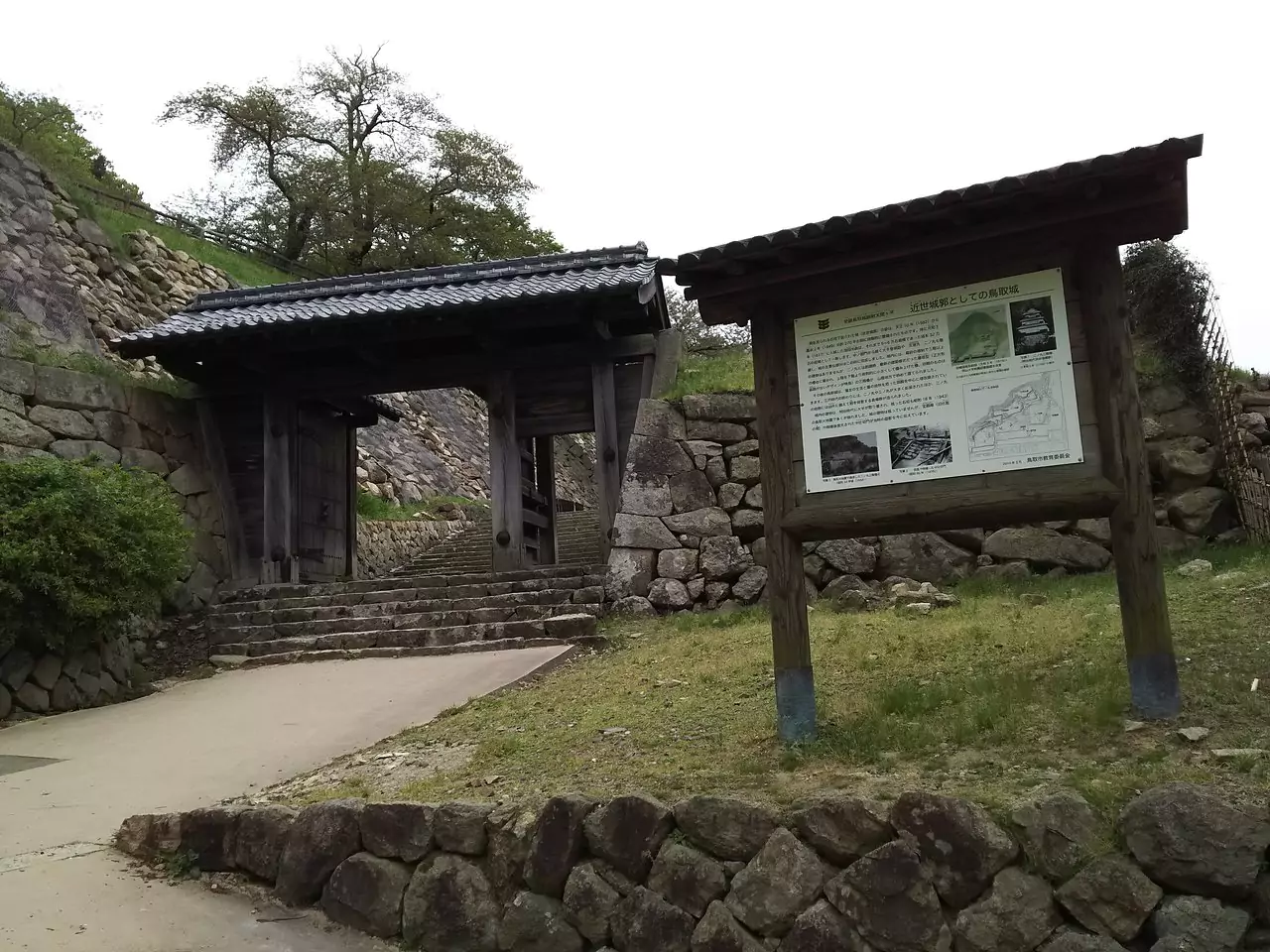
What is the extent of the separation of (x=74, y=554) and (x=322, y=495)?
577cm

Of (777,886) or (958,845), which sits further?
(777,886)

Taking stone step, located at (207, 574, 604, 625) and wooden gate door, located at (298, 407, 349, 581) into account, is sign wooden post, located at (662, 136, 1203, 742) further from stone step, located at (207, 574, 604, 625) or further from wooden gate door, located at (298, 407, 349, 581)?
wooden gate door, located at (298, 407, 349, 581)

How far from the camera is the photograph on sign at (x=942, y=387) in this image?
4.11 metres

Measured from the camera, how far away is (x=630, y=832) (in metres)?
3.33

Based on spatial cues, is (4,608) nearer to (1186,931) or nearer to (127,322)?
(1186,931)

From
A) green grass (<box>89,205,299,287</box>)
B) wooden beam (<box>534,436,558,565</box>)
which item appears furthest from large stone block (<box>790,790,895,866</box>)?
green grass (<box>89,205,299,287</box>)

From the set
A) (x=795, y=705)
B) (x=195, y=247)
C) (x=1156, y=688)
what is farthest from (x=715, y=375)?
(x=195, y=247)

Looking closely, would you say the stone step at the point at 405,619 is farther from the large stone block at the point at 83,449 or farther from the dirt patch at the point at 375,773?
the dirt patch at the point at 375,773

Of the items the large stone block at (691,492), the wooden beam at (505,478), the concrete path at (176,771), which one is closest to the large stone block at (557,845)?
the concrete path at (176,771)

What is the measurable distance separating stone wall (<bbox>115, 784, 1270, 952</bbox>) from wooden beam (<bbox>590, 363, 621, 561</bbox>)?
7098 millimetres

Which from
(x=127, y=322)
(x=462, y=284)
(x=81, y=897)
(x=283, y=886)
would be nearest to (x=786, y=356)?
(x=283, y=886)

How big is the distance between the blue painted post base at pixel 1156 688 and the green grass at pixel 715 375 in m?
5.97

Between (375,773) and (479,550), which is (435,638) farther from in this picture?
(479,550)

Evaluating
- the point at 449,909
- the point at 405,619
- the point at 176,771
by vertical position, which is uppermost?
the point at 405,619
